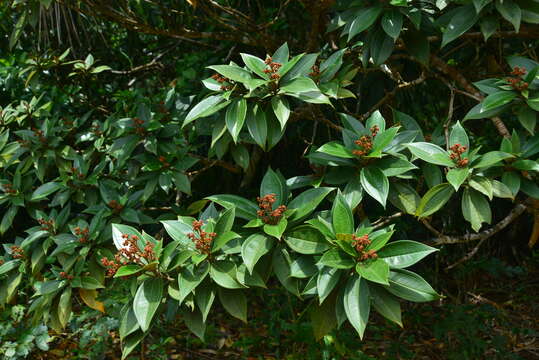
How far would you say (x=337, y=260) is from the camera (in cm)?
138

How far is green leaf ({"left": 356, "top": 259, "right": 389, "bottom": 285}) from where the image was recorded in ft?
4.22

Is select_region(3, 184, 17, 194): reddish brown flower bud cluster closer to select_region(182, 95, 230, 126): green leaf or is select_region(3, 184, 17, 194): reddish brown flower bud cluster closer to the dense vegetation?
the dense vegetation

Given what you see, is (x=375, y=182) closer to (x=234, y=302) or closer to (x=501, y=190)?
(x=501, y=190)

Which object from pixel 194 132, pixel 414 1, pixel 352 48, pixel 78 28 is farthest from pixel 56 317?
pixel 78 28

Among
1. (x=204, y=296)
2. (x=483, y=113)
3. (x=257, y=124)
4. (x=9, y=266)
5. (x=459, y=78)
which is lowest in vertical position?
(x=9, y=266)

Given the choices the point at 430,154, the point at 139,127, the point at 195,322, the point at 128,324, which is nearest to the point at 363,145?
the point at 430,154

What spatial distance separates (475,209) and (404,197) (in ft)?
0.73

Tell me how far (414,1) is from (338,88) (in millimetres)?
515

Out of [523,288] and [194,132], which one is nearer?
[194,132]

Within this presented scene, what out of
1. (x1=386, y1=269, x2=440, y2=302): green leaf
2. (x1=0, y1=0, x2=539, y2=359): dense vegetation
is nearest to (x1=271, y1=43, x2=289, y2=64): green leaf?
(x1=0, y1=0, x2=539, y2=359): dense vegetation

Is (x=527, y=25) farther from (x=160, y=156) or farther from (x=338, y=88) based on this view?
(x=160, y=156)

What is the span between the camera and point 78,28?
11.5 ft

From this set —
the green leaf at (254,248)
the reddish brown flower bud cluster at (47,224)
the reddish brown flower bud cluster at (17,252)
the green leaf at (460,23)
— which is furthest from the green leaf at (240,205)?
the reddish brown flower bud cluster at (17,252)

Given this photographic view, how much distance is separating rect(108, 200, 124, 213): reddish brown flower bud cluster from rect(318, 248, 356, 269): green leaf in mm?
1131
